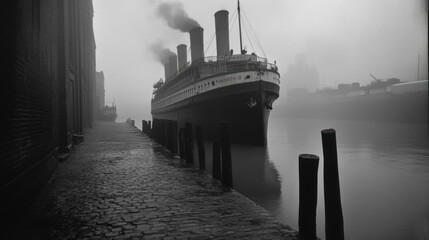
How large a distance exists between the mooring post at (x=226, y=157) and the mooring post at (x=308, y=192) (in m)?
2.68

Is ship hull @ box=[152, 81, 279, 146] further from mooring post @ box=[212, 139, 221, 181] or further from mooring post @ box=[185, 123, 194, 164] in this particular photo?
mooring post @ box=[212, 139, 221, 181]

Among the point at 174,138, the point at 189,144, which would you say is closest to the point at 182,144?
the point at 189,144

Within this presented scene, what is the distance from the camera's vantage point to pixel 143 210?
4.35 meters

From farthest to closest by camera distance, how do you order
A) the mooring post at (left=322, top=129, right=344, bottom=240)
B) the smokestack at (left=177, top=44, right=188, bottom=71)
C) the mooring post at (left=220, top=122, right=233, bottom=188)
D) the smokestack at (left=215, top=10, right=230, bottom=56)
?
the smokestack at (left=177, top=44, right=188, bottom=71) → the smokestack at (left=215, top=10, right=230, bottom=56) → the mooring post at (left=220, top=122, right=233, bottom=188) → the mooring post at (left=322, top=129, right=344, bottom=240)

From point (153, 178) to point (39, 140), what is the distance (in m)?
2.53

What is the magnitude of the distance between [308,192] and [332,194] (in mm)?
285

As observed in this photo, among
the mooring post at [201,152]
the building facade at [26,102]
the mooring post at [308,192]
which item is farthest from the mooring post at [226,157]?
the building facade at [26,102]

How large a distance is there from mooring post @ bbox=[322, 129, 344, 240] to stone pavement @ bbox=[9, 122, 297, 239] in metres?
0.46

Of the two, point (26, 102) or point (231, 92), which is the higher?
point (231, 92)

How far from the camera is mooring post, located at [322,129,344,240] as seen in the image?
3366 millimetres

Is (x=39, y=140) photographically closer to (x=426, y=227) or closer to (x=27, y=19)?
(x=27, y=19)

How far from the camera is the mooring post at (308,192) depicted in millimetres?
3484

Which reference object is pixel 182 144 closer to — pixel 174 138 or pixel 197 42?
pixel 174 138

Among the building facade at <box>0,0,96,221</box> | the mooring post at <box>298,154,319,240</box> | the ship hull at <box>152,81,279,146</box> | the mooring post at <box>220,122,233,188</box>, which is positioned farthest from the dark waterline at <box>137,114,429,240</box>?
the building facade at <box>0,0,96,221</box>
